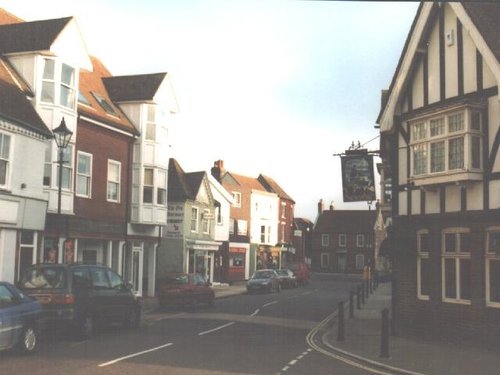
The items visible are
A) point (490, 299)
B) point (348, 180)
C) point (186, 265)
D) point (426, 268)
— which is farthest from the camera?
point (186, 265)

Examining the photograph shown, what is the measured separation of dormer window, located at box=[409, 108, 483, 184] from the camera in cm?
1531

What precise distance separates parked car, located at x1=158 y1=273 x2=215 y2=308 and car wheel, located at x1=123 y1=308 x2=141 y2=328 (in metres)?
7.42

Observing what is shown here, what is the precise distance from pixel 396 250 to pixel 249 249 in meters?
44.5

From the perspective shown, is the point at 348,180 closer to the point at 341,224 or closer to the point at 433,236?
the point at 433,236

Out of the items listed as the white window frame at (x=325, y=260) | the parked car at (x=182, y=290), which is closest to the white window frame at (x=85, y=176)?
the parked car at (x=182, y=290)

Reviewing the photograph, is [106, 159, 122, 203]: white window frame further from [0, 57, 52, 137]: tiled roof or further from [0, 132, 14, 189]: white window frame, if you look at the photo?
[0, 132, 14, 189]: white window frame

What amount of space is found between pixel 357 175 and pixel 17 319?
36.4ft

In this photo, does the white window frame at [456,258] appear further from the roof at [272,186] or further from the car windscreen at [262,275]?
the roof at [272,186]

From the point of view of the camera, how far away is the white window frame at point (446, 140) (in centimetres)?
1530

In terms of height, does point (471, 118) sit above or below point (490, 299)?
above

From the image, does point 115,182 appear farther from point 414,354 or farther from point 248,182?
point 248,182

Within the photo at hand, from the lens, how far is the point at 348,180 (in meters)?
19.8

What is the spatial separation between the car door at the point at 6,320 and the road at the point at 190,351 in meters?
0.38

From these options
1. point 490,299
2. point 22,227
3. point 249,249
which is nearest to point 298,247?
point 249,249
